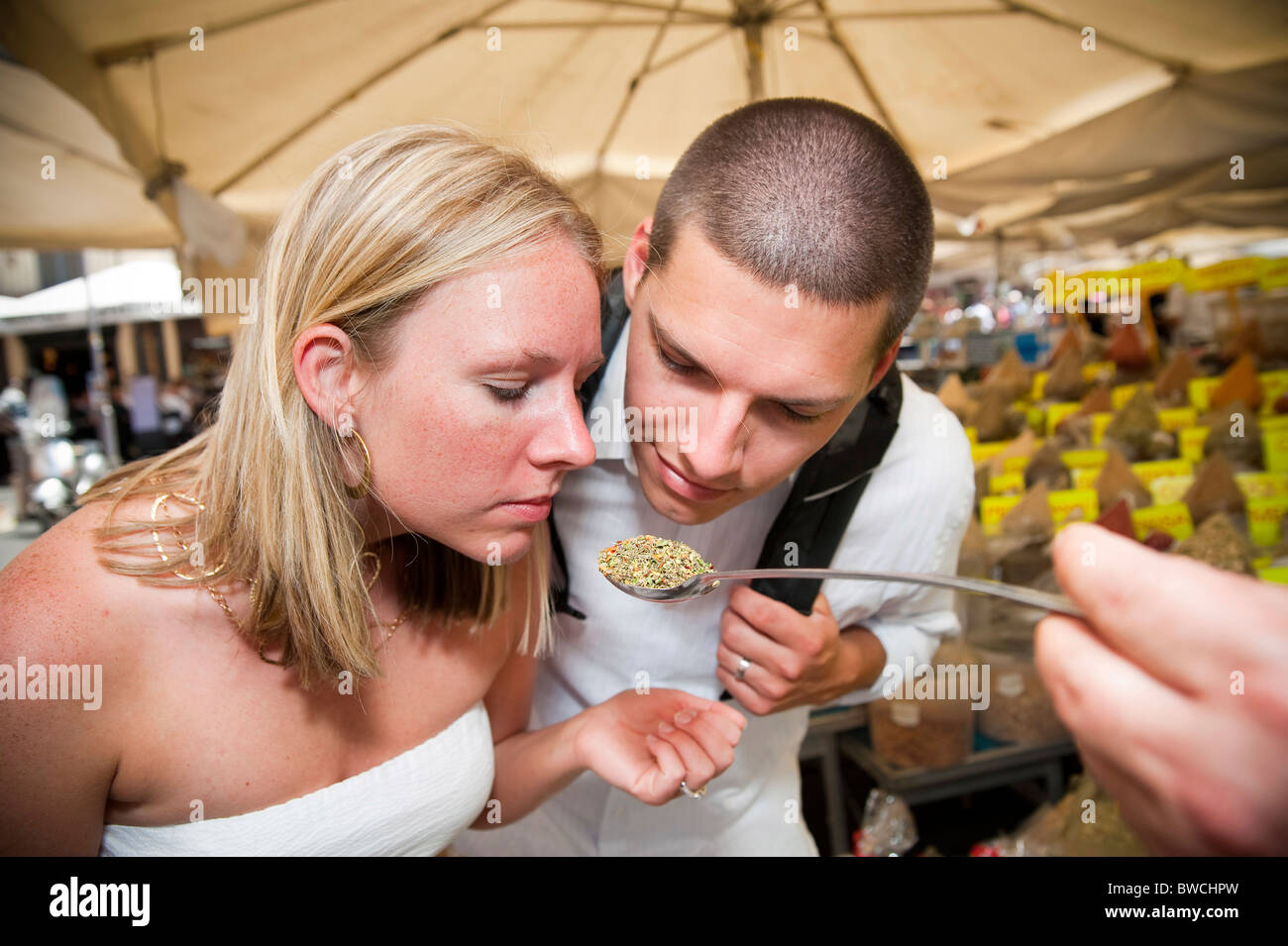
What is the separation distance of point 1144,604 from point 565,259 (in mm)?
494

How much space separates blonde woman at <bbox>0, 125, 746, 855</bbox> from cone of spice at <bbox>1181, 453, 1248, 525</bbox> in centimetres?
114

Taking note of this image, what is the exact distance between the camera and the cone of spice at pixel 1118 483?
52.3 inches

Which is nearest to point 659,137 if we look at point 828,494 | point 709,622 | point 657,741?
point 828,494

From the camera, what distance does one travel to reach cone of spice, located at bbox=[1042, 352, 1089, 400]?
7.98ft

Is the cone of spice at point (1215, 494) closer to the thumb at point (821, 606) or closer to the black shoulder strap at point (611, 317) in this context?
the thumb at point (821, 606)

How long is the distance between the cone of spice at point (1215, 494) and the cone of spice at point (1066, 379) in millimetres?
1120

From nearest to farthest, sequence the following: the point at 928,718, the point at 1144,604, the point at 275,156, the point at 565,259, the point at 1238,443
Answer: the point at 1144,604
the point at 565,259
the point at 275,156
the point at 928,718
the point at 1238,443

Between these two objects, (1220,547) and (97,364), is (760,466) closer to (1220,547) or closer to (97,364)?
(97,364)

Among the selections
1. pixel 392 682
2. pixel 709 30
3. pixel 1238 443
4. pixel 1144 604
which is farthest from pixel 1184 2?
pixel 392 682

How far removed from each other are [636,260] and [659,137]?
0.78 feet

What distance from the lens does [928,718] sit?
139 centimetres

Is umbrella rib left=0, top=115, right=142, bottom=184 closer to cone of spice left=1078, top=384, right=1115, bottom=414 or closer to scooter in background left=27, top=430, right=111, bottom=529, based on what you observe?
scooter in background left=27, top=430, right=111, bottom=529
